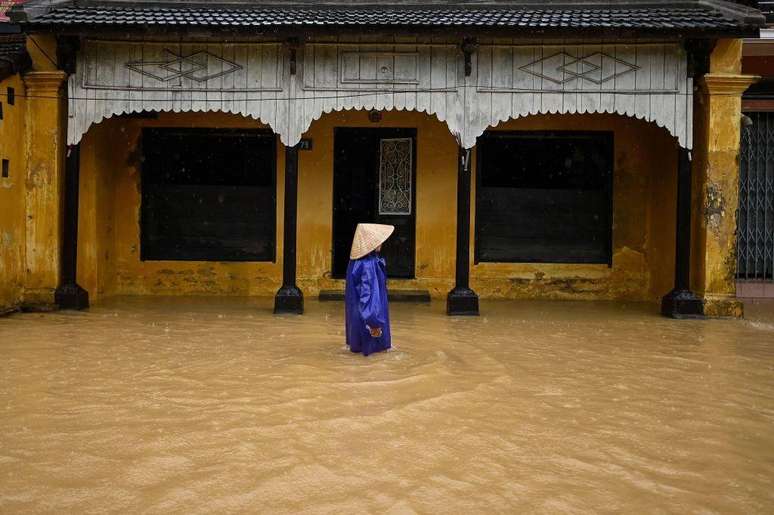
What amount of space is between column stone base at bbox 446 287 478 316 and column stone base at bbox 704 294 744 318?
294 cm

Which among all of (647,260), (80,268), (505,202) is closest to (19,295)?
(80,268)

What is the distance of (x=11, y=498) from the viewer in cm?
386

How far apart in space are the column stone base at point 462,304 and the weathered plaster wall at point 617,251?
2.12 metres

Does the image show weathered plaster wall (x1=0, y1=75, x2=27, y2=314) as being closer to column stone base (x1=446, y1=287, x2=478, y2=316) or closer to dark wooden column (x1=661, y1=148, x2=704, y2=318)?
column stone base (x1=446, y1=287, x2=478, y2=316)

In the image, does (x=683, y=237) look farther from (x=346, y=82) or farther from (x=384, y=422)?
(x=384, y=422)

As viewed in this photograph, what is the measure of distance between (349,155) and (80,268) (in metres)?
4.29

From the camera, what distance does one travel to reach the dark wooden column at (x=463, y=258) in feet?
35.7

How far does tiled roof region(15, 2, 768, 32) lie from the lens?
1024cm

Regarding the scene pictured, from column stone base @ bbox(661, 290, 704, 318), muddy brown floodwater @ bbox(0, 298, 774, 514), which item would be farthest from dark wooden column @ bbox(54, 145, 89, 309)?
column stone base @ bbox(661, 290, 704, 318)

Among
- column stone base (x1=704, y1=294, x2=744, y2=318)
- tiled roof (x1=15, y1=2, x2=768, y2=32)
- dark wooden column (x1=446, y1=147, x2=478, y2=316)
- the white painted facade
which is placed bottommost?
column stone base (x1=704, y1=294, x2=744, y2=318)

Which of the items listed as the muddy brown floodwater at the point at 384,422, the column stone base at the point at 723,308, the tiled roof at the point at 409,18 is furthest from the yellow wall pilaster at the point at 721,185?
the muddy brown floodwater at the point at 384,422

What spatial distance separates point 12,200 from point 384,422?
7.31 metres

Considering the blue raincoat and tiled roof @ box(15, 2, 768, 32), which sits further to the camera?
tiled roof @ box(15, 2, 768, 32)

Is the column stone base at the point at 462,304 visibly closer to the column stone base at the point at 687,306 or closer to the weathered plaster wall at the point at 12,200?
the column stone base at the point at 687,306
